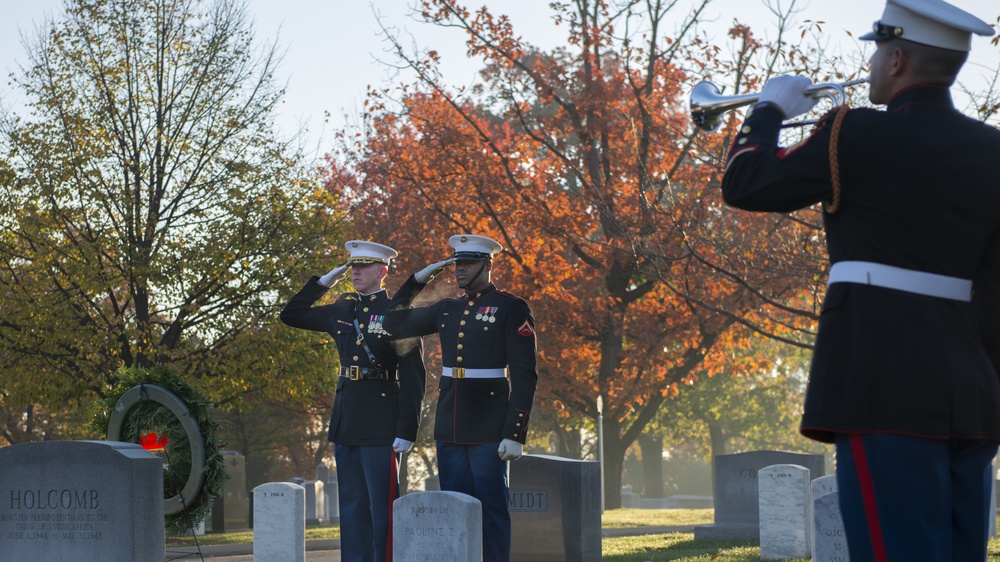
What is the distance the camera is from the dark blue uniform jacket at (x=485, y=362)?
8.65 meters

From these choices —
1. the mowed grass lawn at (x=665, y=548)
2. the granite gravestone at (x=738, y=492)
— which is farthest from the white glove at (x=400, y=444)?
the granite gravestone at (x=738, y=492)

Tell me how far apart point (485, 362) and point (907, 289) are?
214 inches

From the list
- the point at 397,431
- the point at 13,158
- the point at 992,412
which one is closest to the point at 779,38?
the point at 397,431

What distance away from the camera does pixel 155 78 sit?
2070cm

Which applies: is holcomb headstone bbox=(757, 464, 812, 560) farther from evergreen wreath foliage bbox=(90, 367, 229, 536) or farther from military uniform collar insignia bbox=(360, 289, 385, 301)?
evergreen wreath foliage bbox=(90, 367, 229, 536)

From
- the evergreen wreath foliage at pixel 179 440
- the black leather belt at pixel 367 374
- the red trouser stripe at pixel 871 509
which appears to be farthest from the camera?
the evergreen wreath foliage at pixel 179 440

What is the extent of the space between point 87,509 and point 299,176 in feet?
44.6

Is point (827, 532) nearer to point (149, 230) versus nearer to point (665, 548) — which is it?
point (665, 548)

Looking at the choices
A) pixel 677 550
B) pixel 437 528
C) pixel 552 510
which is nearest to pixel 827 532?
pixel 552 510

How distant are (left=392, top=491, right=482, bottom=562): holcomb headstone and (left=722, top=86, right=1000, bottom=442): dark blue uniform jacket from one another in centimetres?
490

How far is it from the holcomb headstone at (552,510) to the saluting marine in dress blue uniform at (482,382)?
2.03 metres

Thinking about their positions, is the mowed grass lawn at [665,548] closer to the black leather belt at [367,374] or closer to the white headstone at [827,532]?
the white headstone at [827,532]

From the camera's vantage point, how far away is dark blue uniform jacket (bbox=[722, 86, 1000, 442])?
351 centimetres

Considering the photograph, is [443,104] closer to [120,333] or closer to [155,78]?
[155,78]
